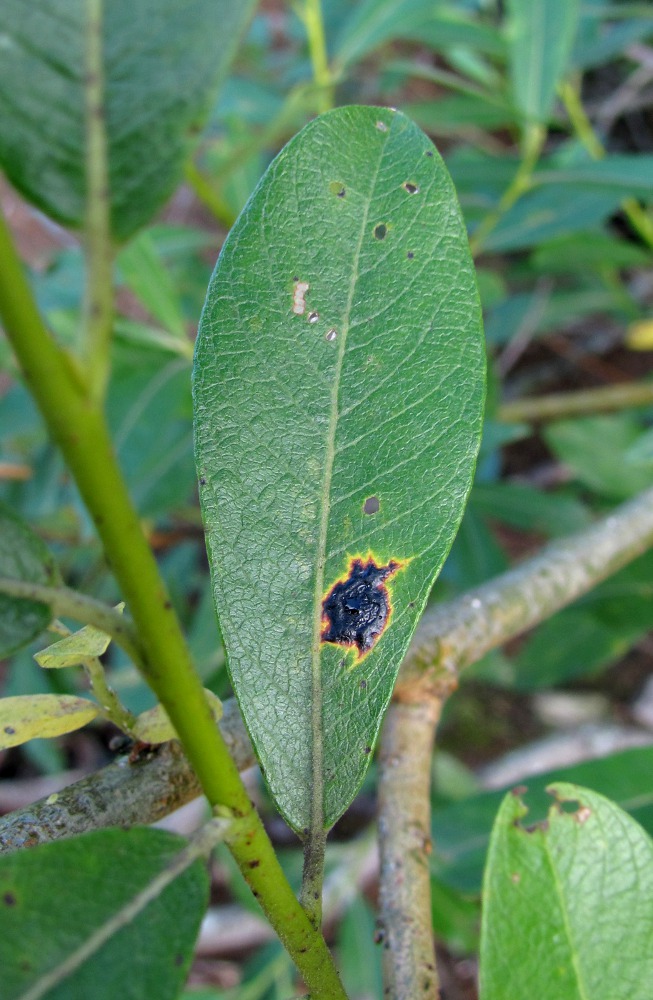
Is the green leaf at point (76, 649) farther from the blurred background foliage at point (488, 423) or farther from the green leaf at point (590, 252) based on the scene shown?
the green leaf at point (590, 252)

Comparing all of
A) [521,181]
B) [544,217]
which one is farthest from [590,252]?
[521,181]

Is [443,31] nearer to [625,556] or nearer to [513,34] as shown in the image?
[513,34]

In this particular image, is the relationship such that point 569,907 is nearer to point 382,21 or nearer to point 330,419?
point 330,419

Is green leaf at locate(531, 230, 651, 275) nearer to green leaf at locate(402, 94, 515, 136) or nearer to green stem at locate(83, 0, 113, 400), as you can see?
green leaf at locate(402, 94, 515, 136)

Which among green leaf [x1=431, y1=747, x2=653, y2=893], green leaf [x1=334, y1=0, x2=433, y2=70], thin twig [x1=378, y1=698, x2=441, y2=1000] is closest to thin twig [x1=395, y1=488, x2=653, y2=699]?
thin twig [x1=378, y1=698, x2=441, y2=1000]

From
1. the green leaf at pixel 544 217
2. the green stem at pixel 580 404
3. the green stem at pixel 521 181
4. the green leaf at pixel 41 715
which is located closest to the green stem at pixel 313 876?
the green leaf at pixel 41 715

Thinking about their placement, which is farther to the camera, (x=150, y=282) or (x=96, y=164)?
(x=150, y=282)
